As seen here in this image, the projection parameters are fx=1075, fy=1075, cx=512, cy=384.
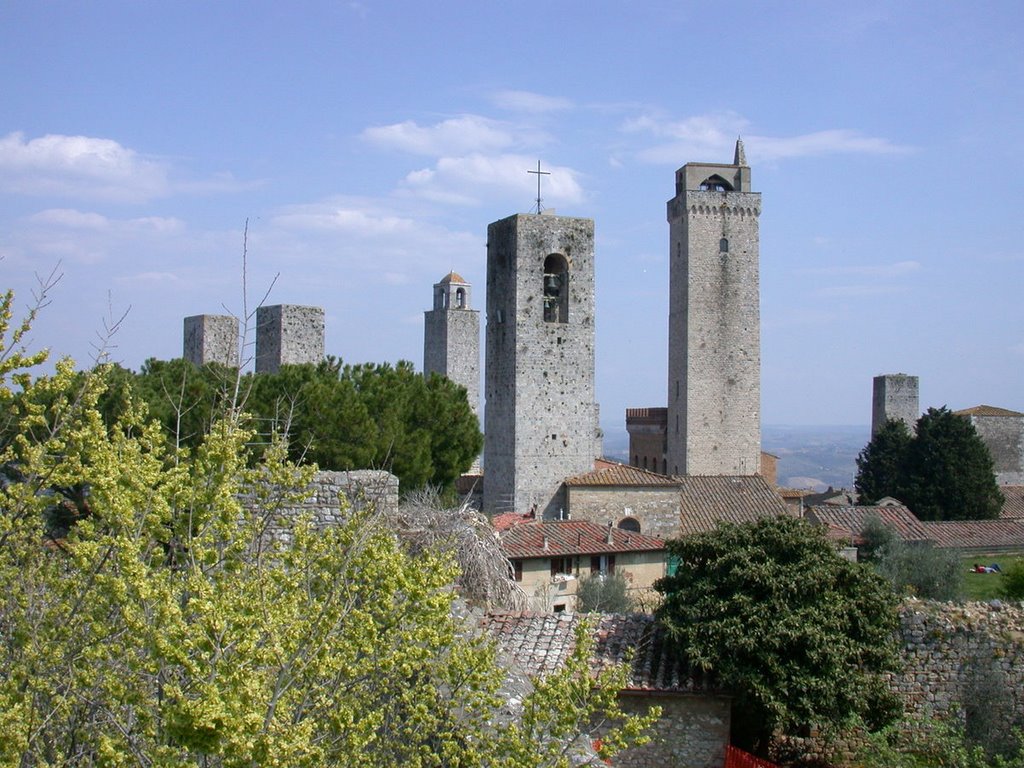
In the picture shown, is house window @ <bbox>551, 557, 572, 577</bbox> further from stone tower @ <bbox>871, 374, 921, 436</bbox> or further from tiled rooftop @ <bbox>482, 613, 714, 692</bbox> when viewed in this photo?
stone tower @ <bbox>871, 374, 921, 436</bbox>

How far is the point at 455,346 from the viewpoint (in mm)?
42188

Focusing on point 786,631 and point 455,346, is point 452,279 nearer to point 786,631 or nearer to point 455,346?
point 455,346

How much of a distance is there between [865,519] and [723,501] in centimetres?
371

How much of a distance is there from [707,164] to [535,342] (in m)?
19.4

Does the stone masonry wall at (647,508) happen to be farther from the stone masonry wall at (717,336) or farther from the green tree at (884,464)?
the stone masonry wall at (717,336)

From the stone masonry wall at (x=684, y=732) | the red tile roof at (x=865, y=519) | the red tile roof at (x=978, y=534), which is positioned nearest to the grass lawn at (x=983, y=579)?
the red tile roof at (x=978, y=534)

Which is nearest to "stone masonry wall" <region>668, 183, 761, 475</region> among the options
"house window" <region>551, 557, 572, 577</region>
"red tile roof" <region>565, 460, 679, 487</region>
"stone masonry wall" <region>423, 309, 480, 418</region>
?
"stone masonry wall" <region>423, 309, 480, 418</region>

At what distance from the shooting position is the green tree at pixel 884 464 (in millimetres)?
37625

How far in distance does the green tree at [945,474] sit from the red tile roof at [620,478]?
580 inches

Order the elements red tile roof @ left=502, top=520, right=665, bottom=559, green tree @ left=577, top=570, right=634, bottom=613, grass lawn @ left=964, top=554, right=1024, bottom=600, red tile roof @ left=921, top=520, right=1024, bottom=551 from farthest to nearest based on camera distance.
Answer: red tile roof @ left=921, top=520, right=1024, bottom=551, grass lawn @ left=964, top=554, right=1024, bottom=600, red tile roof @ left=502, top=520, right=665, bottom=559, green tree @ left=577, top=570, right=634, bottom=613

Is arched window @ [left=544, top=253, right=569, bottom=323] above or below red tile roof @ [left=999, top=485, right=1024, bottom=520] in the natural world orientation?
above

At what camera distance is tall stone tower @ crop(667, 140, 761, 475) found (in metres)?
40.6

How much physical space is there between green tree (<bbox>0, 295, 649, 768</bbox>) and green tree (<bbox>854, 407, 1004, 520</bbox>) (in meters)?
33.0

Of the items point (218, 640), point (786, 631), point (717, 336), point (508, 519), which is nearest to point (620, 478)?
point (508, 519)
